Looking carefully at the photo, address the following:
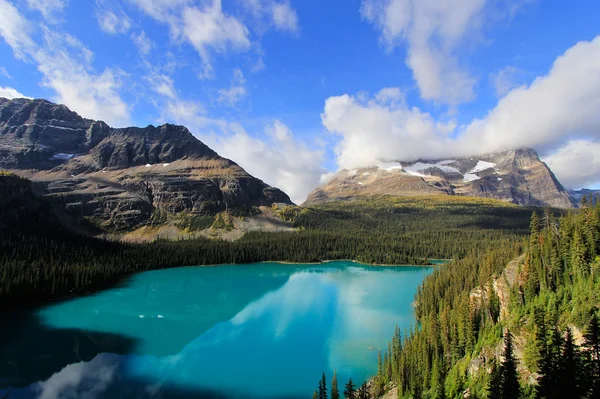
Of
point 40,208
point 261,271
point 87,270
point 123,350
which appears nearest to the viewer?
point 123,350

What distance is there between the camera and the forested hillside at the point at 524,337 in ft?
86.3

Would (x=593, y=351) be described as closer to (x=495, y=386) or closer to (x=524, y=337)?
(x=524, y=337)

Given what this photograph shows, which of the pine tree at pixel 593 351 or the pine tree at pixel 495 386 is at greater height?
the pine tree at pixel 593 351

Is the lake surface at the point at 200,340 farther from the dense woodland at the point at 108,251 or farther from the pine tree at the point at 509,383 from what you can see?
the pine tree at the point at 509,383

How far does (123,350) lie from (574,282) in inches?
2410

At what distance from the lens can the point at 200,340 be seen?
191 ft

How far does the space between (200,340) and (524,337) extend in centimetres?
4654

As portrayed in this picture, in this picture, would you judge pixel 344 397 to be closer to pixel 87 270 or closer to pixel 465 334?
pixel 465 334

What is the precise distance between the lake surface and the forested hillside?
912cm

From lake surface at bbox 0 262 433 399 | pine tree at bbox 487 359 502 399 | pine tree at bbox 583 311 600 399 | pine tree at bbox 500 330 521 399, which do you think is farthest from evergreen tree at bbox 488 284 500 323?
pine tree at bbox 500 330 521 399

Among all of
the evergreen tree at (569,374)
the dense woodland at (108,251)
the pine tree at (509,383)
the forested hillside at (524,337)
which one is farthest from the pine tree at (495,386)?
the dense woodland at (108,251)

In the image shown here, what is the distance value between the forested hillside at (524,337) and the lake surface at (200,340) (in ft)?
29.9

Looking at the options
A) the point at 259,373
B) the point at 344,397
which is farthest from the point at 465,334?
the point at 259,373

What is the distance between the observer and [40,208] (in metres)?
160
